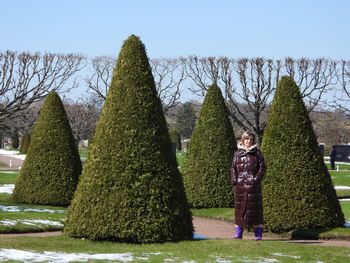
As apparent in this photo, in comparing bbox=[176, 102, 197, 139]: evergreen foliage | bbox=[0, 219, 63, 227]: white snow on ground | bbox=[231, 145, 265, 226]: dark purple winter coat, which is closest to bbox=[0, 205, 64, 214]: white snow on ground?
bbox=[0, 219, 63, 227]: white snow on ground

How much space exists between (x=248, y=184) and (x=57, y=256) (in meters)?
3.66

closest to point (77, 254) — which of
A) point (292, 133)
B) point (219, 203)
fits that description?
point (292, 133)

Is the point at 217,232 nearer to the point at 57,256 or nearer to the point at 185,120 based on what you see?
the point at 57,256

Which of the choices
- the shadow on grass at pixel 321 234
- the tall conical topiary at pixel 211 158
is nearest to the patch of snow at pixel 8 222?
the shadow on grass at pixel 321 234

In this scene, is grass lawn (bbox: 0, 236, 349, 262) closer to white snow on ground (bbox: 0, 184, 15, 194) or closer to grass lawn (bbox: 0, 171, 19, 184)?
white snow on ground (bbox: 0, 184, 15, 194)

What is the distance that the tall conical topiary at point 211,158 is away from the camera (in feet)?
60.4

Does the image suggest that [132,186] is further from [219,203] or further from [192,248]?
[219,203]

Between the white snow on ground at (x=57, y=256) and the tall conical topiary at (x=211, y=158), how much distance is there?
9.31m

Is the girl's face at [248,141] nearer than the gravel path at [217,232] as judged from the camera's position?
Yes

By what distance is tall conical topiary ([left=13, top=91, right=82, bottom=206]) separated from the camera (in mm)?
18266

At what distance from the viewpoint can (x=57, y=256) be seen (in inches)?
350

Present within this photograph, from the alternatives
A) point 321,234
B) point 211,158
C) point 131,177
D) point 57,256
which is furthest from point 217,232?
point 57,256

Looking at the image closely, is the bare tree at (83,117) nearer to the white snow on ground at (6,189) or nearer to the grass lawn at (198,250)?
the white snow on ground at (6,189)

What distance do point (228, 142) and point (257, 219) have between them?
303 inches
